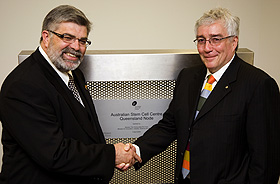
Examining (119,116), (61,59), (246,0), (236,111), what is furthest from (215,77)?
(246,0)

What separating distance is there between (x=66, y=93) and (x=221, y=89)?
0.81 meters

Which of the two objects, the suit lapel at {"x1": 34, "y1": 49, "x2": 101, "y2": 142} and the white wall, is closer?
the suit lapel at {"x1": 34, "y1": 49, "x2": 101, "y2": 142}

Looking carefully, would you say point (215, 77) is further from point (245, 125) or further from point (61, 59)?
A: point (61, 59)

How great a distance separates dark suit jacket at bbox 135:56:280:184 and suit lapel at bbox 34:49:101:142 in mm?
561

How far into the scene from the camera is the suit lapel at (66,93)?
6.13ft

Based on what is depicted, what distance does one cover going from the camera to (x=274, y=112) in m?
1.89

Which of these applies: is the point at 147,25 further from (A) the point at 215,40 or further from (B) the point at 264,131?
(B) the point at 264,131

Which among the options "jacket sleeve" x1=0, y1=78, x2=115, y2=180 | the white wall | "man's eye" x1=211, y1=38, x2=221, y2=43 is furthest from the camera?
the white wall

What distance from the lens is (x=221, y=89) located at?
1966mm

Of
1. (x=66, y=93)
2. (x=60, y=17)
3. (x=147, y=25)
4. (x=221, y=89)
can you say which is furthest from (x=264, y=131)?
(x=147, y=25)

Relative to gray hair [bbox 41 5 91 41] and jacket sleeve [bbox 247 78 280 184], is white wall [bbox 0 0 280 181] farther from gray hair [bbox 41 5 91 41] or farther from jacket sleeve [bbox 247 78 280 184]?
jacket sleeve [bbox 247 78 280 184]

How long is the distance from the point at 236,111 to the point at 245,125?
0.30 ft

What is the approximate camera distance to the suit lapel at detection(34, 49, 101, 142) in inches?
73.5

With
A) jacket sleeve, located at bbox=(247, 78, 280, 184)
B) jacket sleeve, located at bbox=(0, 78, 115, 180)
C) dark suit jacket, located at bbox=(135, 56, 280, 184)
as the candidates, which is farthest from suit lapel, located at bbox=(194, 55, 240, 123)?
jacket sleeve, located at bbox=(0, 78, 115, 180)
